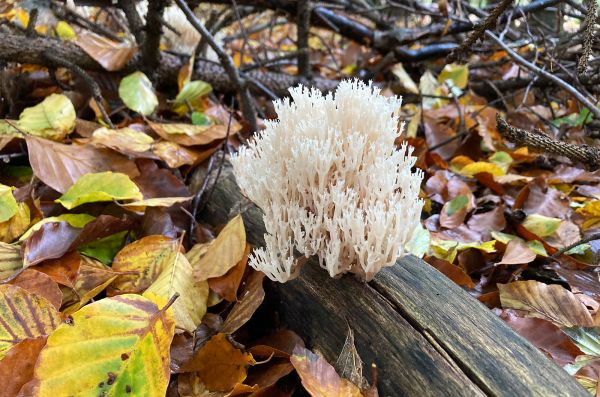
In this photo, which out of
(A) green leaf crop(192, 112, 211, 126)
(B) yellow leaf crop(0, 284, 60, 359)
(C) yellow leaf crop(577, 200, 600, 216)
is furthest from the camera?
(A) green leaf crop(192, 112, 211, 126)

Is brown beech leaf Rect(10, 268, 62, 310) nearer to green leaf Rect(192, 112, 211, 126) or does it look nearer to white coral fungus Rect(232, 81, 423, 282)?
white coral fungus Rect(232, 81, 423, 282)

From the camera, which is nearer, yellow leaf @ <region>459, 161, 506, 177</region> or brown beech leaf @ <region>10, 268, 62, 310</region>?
brown beech leaf @ <region>10, 268, 62, 310</region>

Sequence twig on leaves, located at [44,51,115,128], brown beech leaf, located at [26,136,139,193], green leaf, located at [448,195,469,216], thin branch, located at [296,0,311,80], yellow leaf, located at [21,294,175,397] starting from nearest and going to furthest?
yellow leaf, located at [21,294,175,397] → brown beech leaf, located at [26,136,139,193] → green leaf, located at [448,195,469,216] → twig on leaves, located at [44,51,115,128] → thin branch, located at [296,0,311,80]

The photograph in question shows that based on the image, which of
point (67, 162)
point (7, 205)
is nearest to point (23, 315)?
point (7, 205)

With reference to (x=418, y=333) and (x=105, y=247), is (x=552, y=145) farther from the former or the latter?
(x=105, y=247)

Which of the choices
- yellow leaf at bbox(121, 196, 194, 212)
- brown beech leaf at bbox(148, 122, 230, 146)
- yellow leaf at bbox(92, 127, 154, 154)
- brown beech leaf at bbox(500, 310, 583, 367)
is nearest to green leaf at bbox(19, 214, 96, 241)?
yellow leaf at bbox(121, 196, 194, 212)

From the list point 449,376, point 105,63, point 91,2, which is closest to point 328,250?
point 449,376

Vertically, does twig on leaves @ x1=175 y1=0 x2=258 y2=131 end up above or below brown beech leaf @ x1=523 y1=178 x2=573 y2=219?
above

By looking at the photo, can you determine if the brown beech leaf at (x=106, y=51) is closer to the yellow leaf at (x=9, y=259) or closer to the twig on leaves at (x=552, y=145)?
the yellow leaf at (x=9, y=259)
